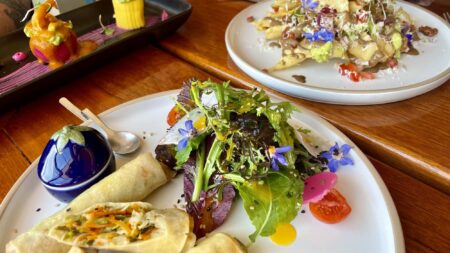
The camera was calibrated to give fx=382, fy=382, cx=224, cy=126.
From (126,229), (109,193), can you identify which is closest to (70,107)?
(109,193)

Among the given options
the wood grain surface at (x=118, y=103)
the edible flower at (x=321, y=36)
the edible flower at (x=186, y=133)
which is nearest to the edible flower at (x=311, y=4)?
the edible flower at (x=321, y=36)

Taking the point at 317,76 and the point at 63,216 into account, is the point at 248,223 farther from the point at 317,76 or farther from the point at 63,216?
the point at 317,76

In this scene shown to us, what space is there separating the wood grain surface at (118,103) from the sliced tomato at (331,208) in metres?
0.13

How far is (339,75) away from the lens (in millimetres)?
1225

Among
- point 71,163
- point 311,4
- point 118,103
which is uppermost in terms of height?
point 311,4

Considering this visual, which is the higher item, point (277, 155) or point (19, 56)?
point (277, 155)

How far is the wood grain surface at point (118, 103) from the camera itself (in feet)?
2.65

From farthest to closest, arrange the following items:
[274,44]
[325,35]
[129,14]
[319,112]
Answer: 1. [129,14]
2. [274,44]
3. [325,35]
4. [319,112]

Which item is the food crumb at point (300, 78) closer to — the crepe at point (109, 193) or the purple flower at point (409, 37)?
the purple flower at point (409, 37)

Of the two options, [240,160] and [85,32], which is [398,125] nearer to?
[240,160]

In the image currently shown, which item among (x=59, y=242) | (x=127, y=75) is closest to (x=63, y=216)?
(x=59, y=242)

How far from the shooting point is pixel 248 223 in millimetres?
819

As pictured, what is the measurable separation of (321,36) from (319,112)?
28cm

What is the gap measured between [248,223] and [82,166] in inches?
15.0
